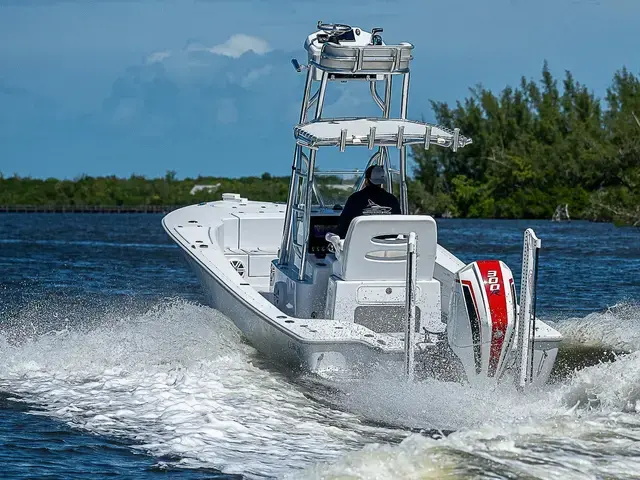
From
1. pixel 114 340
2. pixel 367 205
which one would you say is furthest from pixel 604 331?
pixel 114 340

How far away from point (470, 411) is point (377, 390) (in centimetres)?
79

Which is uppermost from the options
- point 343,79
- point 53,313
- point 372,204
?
point 343,79

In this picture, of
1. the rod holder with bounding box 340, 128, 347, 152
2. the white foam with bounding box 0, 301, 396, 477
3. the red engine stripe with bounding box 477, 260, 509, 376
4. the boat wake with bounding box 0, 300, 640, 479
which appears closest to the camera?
the boat wake with bounding box 0, 300, 640, 479

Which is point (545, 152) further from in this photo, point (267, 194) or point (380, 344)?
point (380, 344)

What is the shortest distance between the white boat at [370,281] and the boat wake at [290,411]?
0.73ft

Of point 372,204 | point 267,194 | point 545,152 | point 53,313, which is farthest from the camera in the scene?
point 267,194

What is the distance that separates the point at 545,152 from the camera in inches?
2386

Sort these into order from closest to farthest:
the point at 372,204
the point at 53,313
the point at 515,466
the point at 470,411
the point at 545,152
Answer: the point at 515,466 → the point at 470,411 → the point at 372,204 → the point at 53,313 → the point at 545,152

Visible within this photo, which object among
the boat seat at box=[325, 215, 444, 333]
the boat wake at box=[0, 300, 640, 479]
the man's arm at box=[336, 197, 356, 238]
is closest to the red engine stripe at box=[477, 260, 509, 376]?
the boat wake at box=[0, 300, 640, 479]

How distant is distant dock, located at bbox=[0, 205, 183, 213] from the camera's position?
86062mm

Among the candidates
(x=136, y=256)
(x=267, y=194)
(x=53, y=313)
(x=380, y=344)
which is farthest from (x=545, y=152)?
(x=380, y=344)

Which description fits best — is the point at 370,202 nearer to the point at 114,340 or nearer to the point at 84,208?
the point at 114,340

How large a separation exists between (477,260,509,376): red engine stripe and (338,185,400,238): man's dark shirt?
179 centimetres

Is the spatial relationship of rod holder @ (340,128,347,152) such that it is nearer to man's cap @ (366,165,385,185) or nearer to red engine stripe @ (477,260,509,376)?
man's cap @ (366,165,385,185)
